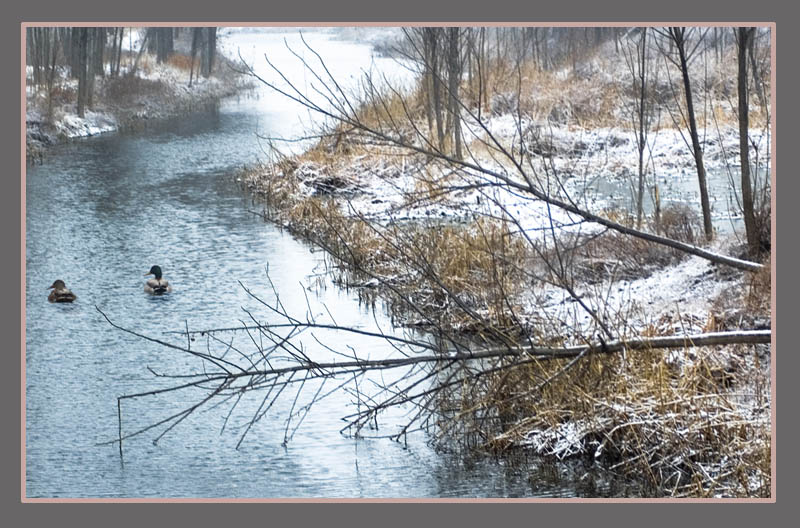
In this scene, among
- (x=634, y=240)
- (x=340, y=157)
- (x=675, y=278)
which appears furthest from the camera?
(x=340, y=157)

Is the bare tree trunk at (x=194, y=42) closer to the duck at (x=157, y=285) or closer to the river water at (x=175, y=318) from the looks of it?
the river water at (x=175, y=318)

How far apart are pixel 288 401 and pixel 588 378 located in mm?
1874

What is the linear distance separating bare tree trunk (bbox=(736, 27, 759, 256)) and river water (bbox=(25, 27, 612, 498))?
235 cm

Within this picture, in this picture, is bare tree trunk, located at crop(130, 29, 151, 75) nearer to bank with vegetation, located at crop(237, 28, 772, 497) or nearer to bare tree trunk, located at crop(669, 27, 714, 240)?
bank with vegetation, located at crop(237, 28, 772, 497)

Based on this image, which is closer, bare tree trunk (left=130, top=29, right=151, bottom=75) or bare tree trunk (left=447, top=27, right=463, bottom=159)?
bare tree trunk (left=447, top=27, right=463, bottom=159)

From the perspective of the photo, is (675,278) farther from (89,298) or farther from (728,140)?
(89,298)

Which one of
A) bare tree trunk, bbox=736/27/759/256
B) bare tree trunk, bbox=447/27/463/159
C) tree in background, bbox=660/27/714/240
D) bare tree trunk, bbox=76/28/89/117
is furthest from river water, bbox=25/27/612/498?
bare tree trunk, bbox=736/27/759/256

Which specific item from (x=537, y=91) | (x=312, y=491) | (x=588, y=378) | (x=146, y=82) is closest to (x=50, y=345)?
(x=312, y=491)

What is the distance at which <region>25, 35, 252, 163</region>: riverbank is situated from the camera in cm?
1130

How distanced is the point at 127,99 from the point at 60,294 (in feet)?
20.3

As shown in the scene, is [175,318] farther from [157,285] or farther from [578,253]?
[578,253]

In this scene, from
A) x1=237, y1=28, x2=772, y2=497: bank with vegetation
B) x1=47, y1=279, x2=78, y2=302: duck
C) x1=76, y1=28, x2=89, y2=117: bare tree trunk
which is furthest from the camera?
x1=76, y1=28, x2=89, y2=117: bare tree trunk

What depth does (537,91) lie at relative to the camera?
10.4m

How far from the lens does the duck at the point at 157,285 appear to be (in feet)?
29.9
